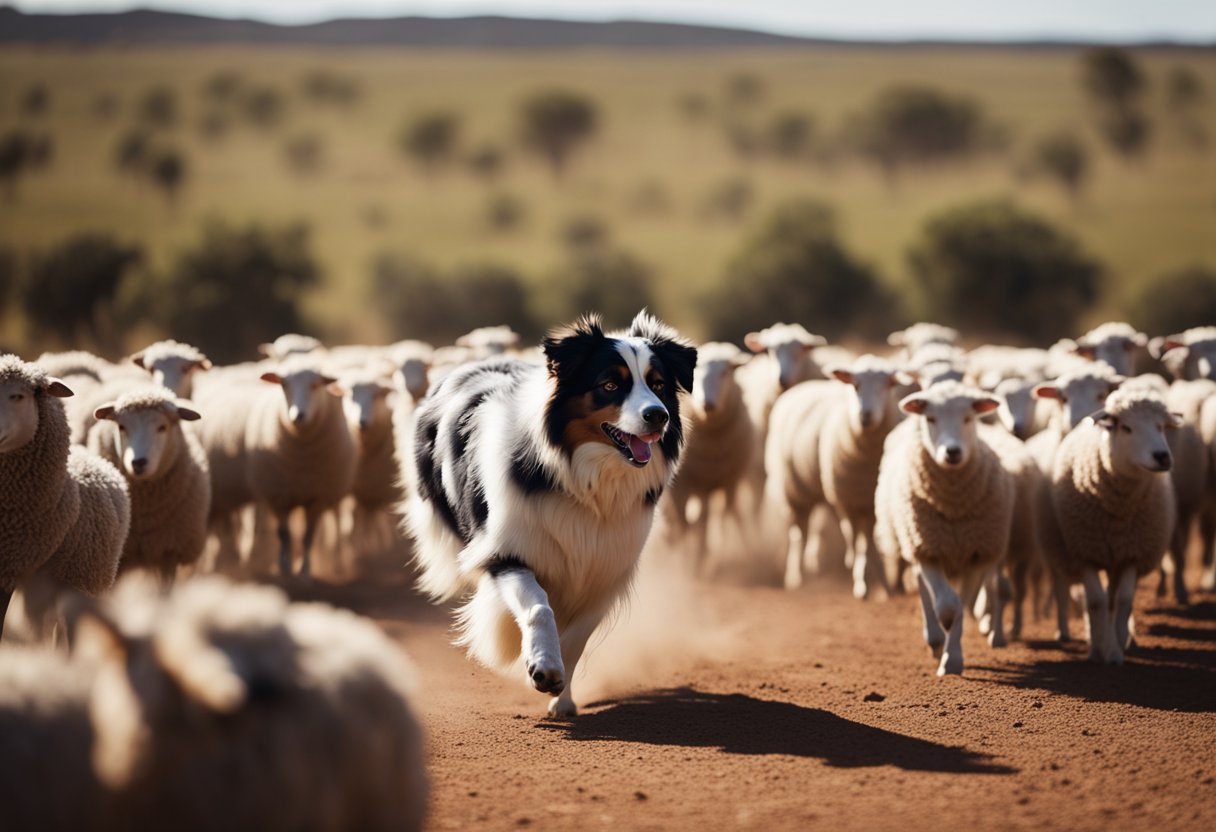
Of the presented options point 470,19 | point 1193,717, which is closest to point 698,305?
point 1193,717

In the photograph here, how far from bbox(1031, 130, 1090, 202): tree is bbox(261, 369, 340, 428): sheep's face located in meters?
56.8

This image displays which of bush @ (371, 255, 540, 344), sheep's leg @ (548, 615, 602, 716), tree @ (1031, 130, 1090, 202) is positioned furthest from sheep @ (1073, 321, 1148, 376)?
tree @ (1031, 130, 1090, 202)

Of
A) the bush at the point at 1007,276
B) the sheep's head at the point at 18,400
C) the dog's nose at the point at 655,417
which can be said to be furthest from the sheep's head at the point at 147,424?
the bush at the point at 1007,276

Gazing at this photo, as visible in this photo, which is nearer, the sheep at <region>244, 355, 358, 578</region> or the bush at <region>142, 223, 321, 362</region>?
the sheep at <region>244, 355, 358, 578</region>

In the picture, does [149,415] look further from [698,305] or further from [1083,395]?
[698,305]

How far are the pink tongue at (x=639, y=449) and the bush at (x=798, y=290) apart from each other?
3220 centimetres

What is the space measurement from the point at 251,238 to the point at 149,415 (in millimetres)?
28484

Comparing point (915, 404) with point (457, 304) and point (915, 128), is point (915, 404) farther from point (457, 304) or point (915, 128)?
point (915, 128)

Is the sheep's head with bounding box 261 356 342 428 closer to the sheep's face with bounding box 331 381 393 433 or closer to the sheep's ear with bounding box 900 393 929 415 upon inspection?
the sheep's face with bounding box 331 381 393 433

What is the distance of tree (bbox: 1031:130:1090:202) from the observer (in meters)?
62.8

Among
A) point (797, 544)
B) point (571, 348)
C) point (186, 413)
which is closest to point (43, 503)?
Answer: point (186, 413)

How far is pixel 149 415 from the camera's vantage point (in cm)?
885

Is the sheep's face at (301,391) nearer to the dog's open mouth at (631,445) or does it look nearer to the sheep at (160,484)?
the sheep at (160,484)

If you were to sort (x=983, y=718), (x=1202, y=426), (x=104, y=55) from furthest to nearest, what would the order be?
(x=104, y=55) < (x=1202, y=426) < (x=983, y=718)
